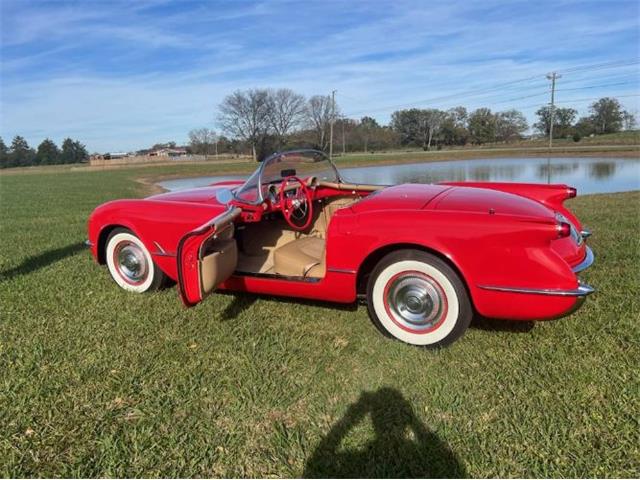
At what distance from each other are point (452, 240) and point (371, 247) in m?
0.58

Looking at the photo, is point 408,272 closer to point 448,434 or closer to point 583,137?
point 448,434

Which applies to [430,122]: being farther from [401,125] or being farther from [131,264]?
[131,264]

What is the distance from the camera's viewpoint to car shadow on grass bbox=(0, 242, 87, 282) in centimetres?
558

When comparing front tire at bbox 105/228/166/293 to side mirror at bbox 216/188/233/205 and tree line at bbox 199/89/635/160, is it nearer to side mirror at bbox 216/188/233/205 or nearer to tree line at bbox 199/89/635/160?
side mirror at bbox 216/188/233/205

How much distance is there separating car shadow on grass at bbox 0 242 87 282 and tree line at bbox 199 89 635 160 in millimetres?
47625

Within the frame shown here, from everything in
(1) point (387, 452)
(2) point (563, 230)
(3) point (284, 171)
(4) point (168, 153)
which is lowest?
(1) point (387, 452)

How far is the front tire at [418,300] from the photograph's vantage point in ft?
10.2

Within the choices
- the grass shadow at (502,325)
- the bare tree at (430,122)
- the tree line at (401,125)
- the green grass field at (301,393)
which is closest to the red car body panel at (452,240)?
the green grass field at (301,393)

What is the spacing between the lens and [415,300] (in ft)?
10.6

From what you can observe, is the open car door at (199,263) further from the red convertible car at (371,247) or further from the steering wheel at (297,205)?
the steering wheel at (297,205)

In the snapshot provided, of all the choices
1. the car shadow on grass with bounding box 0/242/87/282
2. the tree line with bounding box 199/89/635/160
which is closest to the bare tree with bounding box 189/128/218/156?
the tree line with bounding box 199/89/635/160

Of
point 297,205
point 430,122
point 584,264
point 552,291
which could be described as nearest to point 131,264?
point 297,205

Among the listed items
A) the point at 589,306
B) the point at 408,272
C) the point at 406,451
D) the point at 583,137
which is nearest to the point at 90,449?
the point at 406,451

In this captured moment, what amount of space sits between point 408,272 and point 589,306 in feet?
5.82
